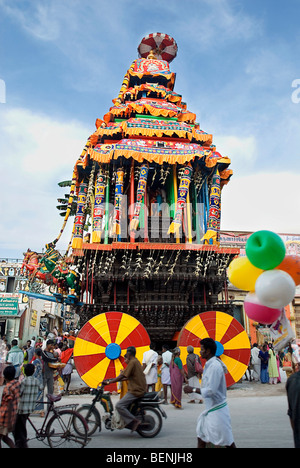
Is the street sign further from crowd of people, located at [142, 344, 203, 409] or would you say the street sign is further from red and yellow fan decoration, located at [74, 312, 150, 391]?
crowd of people, located at [142, 344, 203, 409]

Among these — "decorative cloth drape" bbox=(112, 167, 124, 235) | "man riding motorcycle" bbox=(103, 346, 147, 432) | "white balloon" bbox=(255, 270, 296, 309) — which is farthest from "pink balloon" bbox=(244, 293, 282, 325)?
"decorative cloth drape" bbox=(112, 167, 124, 235)

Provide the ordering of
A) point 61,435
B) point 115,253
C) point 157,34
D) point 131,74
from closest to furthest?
point 61,435
point 115,253
point 131,74
point 157,34

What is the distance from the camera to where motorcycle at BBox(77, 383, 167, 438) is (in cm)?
538

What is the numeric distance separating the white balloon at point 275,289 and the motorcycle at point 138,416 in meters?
2.53

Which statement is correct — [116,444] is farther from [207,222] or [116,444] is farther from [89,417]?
[207,222]

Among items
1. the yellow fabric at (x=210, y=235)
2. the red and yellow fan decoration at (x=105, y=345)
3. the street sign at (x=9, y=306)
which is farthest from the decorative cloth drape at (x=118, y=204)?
the street sign at (x=9, y=306)

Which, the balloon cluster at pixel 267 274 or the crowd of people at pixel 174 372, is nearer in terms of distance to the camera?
the balloon cluster at pixel 267 274

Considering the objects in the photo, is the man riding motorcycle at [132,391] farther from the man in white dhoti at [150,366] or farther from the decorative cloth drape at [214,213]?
the decorative cloth drape at [214,213]

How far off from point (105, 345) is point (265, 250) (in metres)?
6.12

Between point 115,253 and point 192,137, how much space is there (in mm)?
5988

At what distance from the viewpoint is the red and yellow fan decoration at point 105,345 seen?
8.91 meters

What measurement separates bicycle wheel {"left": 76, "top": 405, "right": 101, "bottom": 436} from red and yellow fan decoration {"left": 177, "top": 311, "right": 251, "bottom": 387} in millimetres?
4473
